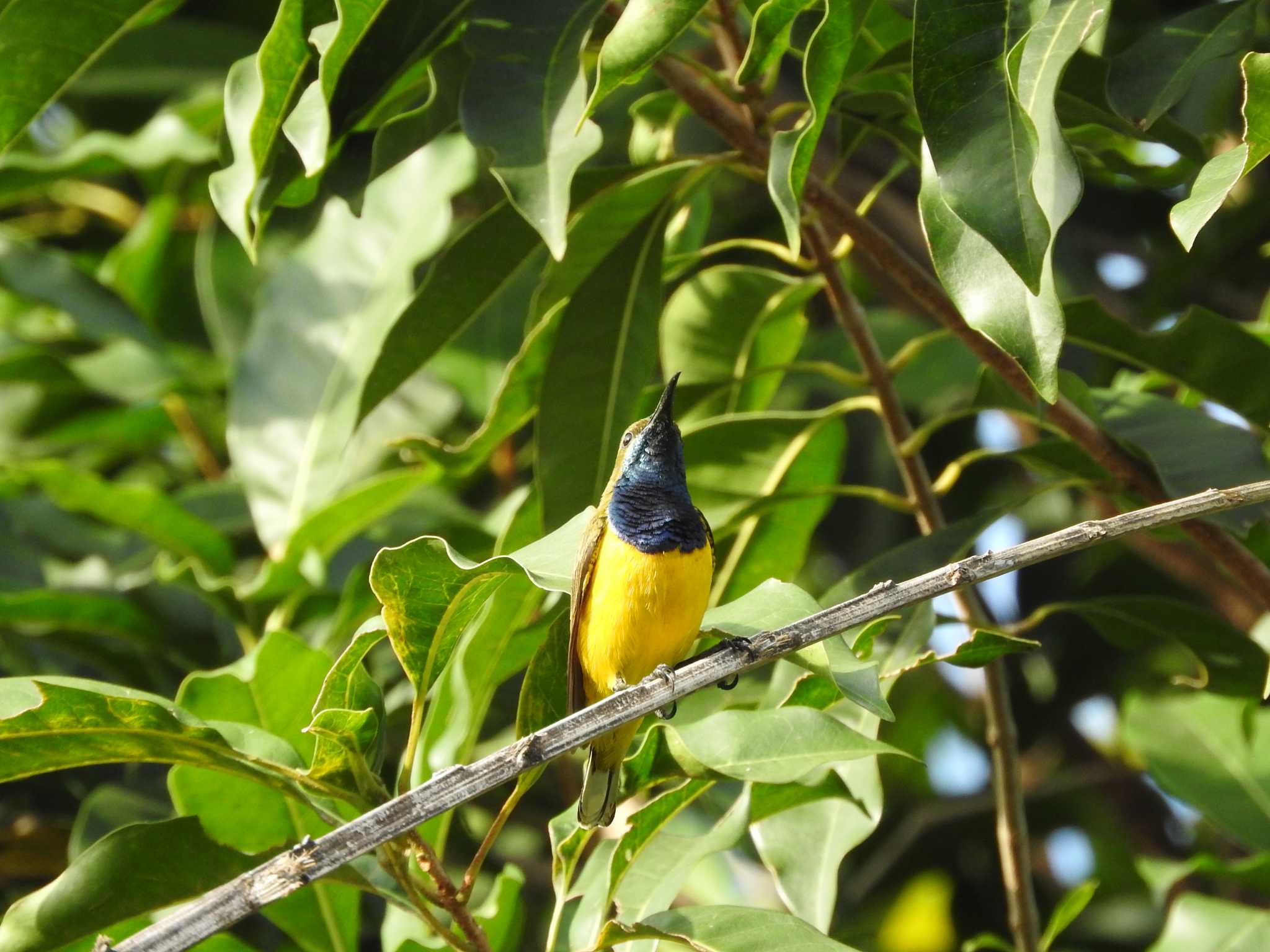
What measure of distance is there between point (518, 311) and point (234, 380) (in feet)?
3.14

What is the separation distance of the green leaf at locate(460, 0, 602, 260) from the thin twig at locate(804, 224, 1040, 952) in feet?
2.33

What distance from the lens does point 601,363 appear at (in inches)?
121

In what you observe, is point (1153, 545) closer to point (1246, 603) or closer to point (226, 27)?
point (1246, 603)

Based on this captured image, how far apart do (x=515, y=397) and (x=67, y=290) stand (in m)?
2.23

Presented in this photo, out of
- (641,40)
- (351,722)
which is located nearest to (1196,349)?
(641,40)

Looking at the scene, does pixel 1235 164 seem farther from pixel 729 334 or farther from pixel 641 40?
pixel 729 334

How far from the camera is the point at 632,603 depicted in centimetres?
280

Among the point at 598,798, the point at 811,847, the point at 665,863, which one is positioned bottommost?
the point at 811,847

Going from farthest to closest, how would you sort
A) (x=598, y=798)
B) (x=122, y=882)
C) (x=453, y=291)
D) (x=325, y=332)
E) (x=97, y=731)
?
(x=325, y=332) → (x=453, y=291) → (x=598, y=798) → (x=122, y=882) → (x=97, y=731)

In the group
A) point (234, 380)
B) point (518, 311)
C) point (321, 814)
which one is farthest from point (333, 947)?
point (518, 311)

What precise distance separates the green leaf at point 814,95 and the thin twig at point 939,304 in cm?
50

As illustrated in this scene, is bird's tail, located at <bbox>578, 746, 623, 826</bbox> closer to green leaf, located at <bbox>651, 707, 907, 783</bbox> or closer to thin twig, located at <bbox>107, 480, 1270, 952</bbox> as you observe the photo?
green leaf, located at <bbox>651, 707, 907, 783</bbox>

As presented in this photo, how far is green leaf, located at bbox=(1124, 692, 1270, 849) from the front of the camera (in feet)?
11.9

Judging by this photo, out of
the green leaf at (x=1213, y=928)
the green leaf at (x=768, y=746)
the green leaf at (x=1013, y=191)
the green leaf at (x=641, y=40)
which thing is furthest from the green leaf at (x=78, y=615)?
the green leaf at (x=1213, y=928)
